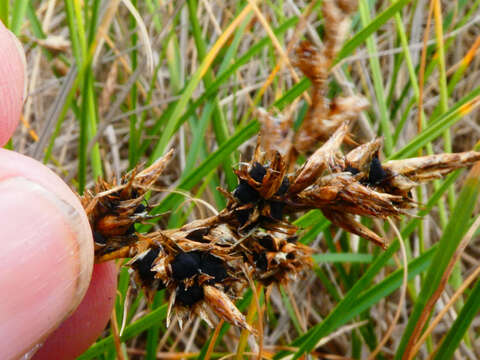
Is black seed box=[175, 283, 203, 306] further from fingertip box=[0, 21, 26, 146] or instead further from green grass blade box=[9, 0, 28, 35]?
green grass blade box=[9, 0, 28, 35]

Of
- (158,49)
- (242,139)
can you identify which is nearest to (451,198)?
(242,139)

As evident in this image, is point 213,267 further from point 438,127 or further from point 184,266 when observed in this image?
point 438,127

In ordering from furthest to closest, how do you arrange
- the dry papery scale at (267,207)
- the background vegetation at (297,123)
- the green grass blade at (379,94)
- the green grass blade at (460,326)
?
the green grass blade at (379,94) → the background vegetation at (297,123) → the green grass blade at (460,326) → the dry papery scale at (267,207)

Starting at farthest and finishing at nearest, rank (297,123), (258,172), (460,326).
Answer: (297,123) < (460,326) < (258,172)

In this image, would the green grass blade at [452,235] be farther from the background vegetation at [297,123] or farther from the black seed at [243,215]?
the black seed at [243,215]

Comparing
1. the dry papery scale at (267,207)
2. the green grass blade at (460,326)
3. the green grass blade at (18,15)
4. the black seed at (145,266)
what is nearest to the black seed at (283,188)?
the dry papery scale at (267,207)

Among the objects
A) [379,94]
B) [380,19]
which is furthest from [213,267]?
[379,94]

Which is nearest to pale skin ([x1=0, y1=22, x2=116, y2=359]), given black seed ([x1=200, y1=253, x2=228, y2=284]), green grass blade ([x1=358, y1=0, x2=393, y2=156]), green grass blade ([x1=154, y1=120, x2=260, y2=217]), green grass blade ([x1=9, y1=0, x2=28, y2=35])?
black seed ([x1=200, y1=253, x2=228, y2=284])
